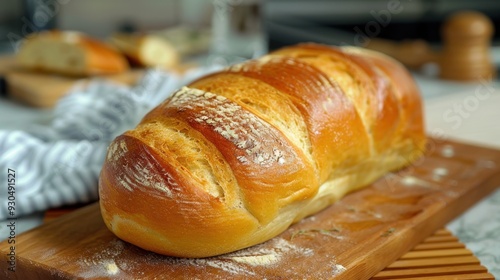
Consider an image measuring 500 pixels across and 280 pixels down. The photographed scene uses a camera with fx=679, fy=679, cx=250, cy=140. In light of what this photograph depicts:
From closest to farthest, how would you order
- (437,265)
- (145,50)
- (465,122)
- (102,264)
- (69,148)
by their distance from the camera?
(102,264) < (437,265) < (69,148) < (465,122) < (145,50)

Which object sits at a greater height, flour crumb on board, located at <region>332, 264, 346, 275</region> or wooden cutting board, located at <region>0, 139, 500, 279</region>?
flour crumb on board, located at <region>332, 264, 346, 275</region>

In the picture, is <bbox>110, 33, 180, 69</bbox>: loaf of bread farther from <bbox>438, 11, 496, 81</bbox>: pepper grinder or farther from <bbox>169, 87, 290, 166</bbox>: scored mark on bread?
<bbox>169, 87, 290, 166</bbox>: scored mark on bread

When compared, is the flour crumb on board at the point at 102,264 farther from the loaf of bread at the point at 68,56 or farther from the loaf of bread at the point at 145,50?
the loaf of bread at the point at 145,50

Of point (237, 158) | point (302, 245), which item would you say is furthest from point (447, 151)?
point (237, 158)

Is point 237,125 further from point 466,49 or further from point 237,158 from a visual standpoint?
point 466,49

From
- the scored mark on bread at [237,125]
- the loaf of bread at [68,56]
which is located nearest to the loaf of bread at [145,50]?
the loaf of bread at [68,56]

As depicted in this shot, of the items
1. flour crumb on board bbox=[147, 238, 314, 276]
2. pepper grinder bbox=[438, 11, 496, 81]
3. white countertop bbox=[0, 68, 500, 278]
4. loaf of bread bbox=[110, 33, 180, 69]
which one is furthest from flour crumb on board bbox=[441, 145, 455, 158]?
loaf of bread bbox=[110, 33, 180, 69]

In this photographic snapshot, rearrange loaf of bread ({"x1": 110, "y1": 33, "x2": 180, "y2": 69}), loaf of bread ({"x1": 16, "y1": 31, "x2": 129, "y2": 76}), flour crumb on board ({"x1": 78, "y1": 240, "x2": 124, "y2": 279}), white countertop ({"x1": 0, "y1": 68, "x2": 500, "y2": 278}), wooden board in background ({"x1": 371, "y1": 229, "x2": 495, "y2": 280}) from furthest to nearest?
loaf of bread ({"x1": 110, "y1": 33, "x2": 180, "y2": 69}) < loaf of bread ({"x1": 16, "y1": 31, "x2": 129, "y2": 76}) < white countertop ({"x1": 0, "y1": 68, "x2": 500, "y2": 278}) < wooden board in background ({"x1": 371, "y1": 229, "x2": 495, "y2": 280}) < flour crumb on board ({"x1": 78, "y1": 240, "x2": 124, "y2": 279})

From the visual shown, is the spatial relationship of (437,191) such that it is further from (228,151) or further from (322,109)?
(228,151)
